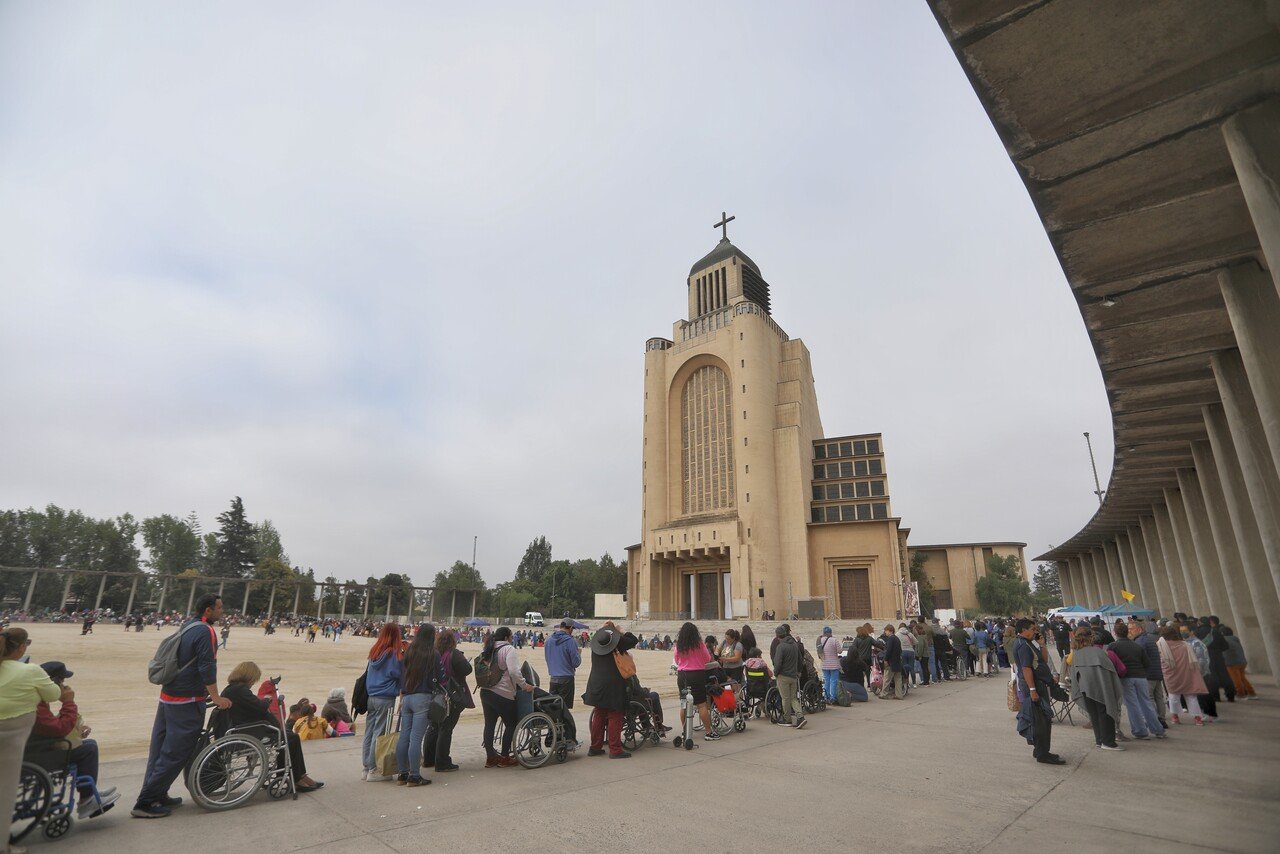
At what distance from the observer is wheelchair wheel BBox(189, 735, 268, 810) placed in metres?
4.89

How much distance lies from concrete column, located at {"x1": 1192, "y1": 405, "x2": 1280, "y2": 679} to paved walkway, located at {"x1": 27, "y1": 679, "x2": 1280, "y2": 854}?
24.7ft

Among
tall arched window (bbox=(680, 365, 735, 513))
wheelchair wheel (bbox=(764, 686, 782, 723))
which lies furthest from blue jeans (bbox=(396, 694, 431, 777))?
tall arched window (bbox=(680, 365, 735, 513))

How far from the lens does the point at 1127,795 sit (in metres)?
5.38

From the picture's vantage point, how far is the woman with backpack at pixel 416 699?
5836 mm

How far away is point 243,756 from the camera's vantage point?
A: 525cm

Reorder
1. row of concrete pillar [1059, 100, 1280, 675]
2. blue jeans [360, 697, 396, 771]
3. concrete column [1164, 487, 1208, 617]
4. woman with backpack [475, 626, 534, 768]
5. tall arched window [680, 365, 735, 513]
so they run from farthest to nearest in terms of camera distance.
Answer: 1. tall arched window [680, 365, 735, 513]
2. concrete column [1164, 487, 1208, 617]
3. woman with backpack [475, 626, 534, 768]
4. blue jeans [360, 697, 396, 771]
5. row of concrete pillar [1059, 100, 1280, 675]

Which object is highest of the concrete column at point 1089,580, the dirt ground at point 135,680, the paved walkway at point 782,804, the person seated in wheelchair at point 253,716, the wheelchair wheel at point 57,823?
the concrete column at point 1089,580

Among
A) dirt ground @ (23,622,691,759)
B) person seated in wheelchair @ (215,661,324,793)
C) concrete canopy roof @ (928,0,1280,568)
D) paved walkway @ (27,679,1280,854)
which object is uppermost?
concrete canopy roof @ (928,0,1280,568)

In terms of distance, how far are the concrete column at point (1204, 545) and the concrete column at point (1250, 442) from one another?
945cm

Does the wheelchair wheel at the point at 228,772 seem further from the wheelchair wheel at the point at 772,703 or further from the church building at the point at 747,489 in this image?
the church building at the point at 747,489

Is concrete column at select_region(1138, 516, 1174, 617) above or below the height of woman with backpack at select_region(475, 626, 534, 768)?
above

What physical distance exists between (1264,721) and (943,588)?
71.1 meters

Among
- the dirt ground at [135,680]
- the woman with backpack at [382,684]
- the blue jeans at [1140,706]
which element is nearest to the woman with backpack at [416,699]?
the woman with backpack at [382,684]

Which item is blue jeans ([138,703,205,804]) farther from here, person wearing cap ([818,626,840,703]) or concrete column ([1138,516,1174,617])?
concrete column ([1138,516,1174,617])
